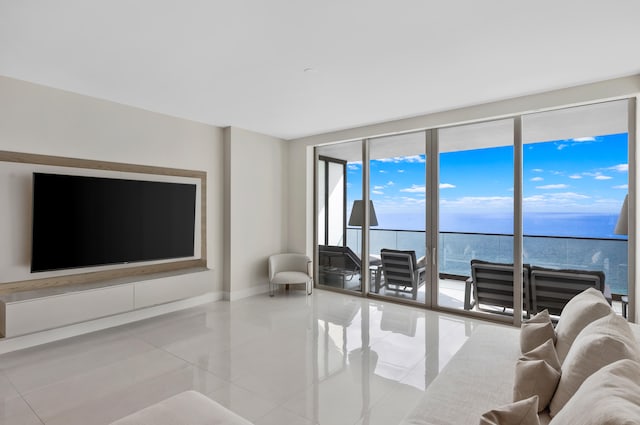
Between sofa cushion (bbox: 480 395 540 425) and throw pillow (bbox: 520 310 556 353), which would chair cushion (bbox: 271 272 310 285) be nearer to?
throw pillow (bbox: 520 310 556 353)

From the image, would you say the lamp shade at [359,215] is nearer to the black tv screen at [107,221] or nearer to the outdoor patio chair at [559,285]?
the outdoor patio chair at [559,285]

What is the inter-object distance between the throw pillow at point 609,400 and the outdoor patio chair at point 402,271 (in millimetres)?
3836

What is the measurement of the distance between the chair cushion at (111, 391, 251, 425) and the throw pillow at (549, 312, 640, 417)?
57.0 inches

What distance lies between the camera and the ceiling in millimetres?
2289

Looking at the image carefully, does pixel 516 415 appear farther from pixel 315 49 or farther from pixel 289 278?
pixel 289 278

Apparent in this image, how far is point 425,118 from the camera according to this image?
15.5 ft

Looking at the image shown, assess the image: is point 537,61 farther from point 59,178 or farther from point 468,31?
point 59,178

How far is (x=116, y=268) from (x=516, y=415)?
4.32m

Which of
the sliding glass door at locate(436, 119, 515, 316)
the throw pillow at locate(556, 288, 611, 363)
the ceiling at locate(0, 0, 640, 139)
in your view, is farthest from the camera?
the sliding glass door at locate(436, 119, 515, 316)

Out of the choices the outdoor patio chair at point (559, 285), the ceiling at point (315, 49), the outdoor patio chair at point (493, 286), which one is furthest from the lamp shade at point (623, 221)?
the ceiling at point (315, 49)

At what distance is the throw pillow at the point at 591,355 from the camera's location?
54.0 inches

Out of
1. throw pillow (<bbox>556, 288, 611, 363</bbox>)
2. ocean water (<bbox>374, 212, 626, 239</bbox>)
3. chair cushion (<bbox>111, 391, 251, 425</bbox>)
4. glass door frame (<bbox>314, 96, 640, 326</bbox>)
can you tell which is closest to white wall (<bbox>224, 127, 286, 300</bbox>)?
glass door frame (<bbox>314, 96, 640, 326</bbox>)

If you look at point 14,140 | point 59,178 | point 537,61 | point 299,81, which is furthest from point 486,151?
point 14,140

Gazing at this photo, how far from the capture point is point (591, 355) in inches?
55.9
